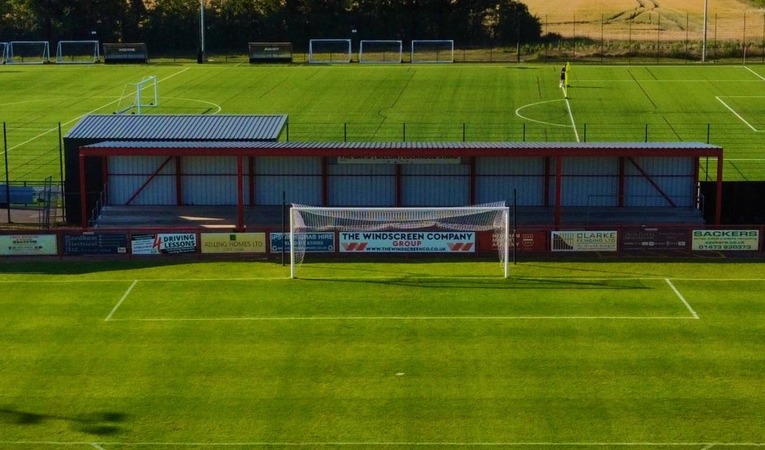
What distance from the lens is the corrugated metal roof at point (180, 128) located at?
49.0 meters

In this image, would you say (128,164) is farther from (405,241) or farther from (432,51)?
(432,51)

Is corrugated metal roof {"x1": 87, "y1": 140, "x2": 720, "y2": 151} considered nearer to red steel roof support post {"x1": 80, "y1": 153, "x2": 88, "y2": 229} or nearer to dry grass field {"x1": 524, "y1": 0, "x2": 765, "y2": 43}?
red steel roof support post {"x1": 80, "y1": 153, "x2": 88, "y2": 229}

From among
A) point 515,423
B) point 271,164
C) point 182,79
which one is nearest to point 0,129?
point 182,79

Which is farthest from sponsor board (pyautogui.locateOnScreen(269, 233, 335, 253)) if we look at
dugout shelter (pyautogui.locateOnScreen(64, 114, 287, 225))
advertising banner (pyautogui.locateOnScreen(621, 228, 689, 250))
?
advertising banner (pyautogui.locateOnScreen(621, 228, 689, 250))

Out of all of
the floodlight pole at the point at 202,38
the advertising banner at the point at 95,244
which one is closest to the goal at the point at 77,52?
the floodlight pole at the point at 202,38

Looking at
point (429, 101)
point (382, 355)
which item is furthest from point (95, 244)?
point (429, 101)

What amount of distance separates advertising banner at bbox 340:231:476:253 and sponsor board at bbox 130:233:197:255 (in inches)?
226

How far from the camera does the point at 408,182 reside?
4903cm

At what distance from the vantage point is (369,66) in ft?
293

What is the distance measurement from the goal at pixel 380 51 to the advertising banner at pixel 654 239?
Answer: 51.5 m

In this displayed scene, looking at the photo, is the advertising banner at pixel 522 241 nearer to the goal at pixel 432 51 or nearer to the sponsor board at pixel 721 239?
the sponsor board at pixel 721 239

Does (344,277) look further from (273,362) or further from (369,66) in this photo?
(369,66)

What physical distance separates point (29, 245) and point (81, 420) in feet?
56.1

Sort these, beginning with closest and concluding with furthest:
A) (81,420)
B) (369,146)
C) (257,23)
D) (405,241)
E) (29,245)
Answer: (81,420), (405,241), (29,245), (369,146), (257,23)
